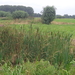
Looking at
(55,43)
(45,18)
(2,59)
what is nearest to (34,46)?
(55,43)

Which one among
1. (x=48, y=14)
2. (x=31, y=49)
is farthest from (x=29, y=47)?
(x=48, y=14)

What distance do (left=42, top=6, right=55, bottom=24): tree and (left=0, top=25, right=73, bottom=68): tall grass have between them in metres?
32.5

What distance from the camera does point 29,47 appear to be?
4.92 metres

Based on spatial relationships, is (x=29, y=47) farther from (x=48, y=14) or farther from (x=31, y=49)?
(x=48, y=14)

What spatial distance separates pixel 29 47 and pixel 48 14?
111 ft

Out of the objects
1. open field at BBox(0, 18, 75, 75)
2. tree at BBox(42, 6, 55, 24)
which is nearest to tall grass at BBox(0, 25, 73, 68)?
open field at BBox(0, 18, 75, 75)

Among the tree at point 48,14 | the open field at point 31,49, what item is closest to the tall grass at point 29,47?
the open field at point 31,49

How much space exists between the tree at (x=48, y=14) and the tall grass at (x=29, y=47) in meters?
32.5

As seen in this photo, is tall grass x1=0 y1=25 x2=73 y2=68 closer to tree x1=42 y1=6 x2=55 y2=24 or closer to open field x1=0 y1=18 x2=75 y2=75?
open field x1=0 y1=18 x2=75 y2=75

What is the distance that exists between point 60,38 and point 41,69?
1934 millimetres

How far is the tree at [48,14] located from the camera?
37534 millimetres

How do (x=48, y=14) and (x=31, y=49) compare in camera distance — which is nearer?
(x=31, y=49)

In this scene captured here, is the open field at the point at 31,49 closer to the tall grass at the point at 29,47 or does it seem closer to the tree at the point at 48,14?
the tall grass at the point at 29,47

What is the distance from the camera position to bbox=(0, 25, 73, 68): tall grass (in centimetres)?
467
